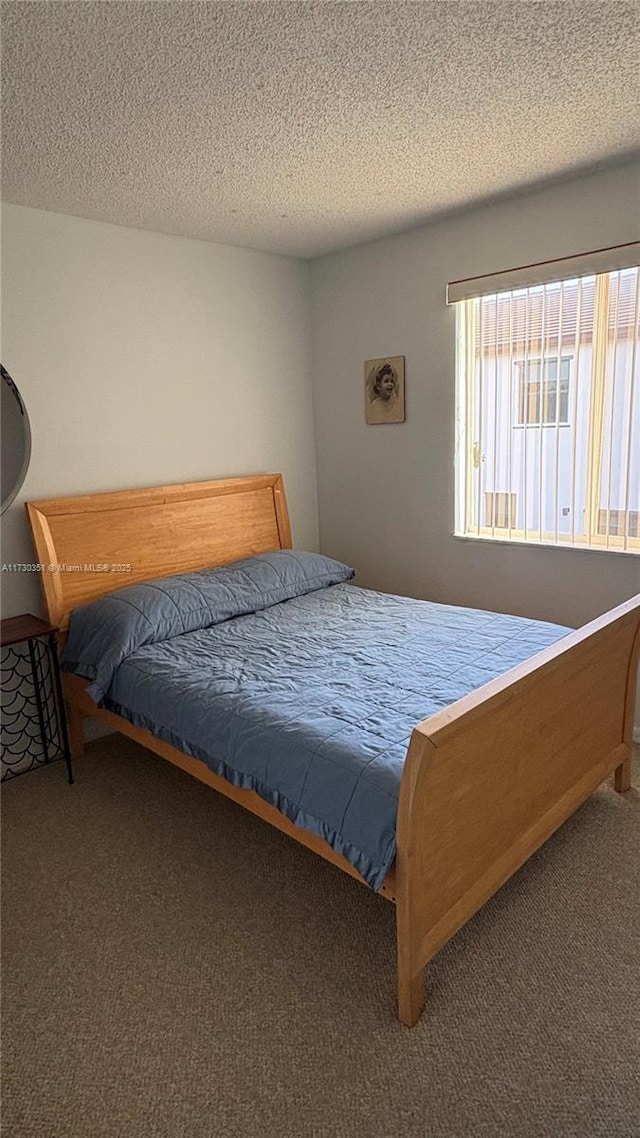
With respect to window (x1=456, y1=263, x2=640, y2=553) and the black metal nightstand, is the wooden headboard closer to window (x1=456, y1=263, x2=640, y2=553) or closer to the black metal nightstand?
the black metal nightstand

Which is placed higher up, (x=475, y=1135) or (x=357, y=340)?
(x=357, y=340)

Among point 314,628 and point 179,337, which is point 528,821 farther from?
point 179,337

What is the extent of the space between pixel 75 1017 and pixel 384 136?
2.79 metres

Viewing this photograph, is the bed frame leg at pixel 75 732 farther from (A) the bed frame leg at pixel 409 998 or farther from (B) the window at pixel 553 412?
(B) the window at pixel 553 412

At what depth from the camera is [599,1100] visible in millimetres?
1444

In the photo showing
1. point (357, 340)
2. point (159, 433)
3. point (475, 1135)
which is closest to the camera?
point (475, 1135)

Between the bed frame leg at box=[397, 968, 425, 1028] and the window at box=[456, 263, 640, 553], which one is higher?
the window at box=[456, 263, 640, 553]

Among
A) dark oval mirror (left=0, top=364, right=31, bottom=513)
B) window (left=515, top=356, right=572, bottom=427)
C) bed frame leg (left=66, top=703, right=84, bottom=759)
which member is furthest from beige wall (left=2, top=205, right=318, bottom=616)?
window (left=515, top=356, right=572, bottom=427)

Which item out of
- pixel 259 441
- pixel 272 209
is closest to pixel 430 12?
pixel 272 209

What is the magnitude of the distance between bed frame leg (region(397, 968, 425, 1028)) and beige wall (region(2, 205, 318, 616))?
7.07ft

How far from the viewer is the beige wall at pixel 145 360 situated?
284 cm

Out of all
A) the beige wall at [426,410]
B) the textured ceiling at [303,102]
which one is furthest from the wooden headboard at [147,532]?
the textured ceiling at [303,102]

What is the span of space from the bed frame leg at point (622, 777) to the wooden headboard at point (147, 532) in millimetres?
2048

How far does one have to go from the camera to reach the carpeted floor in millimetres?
1444
